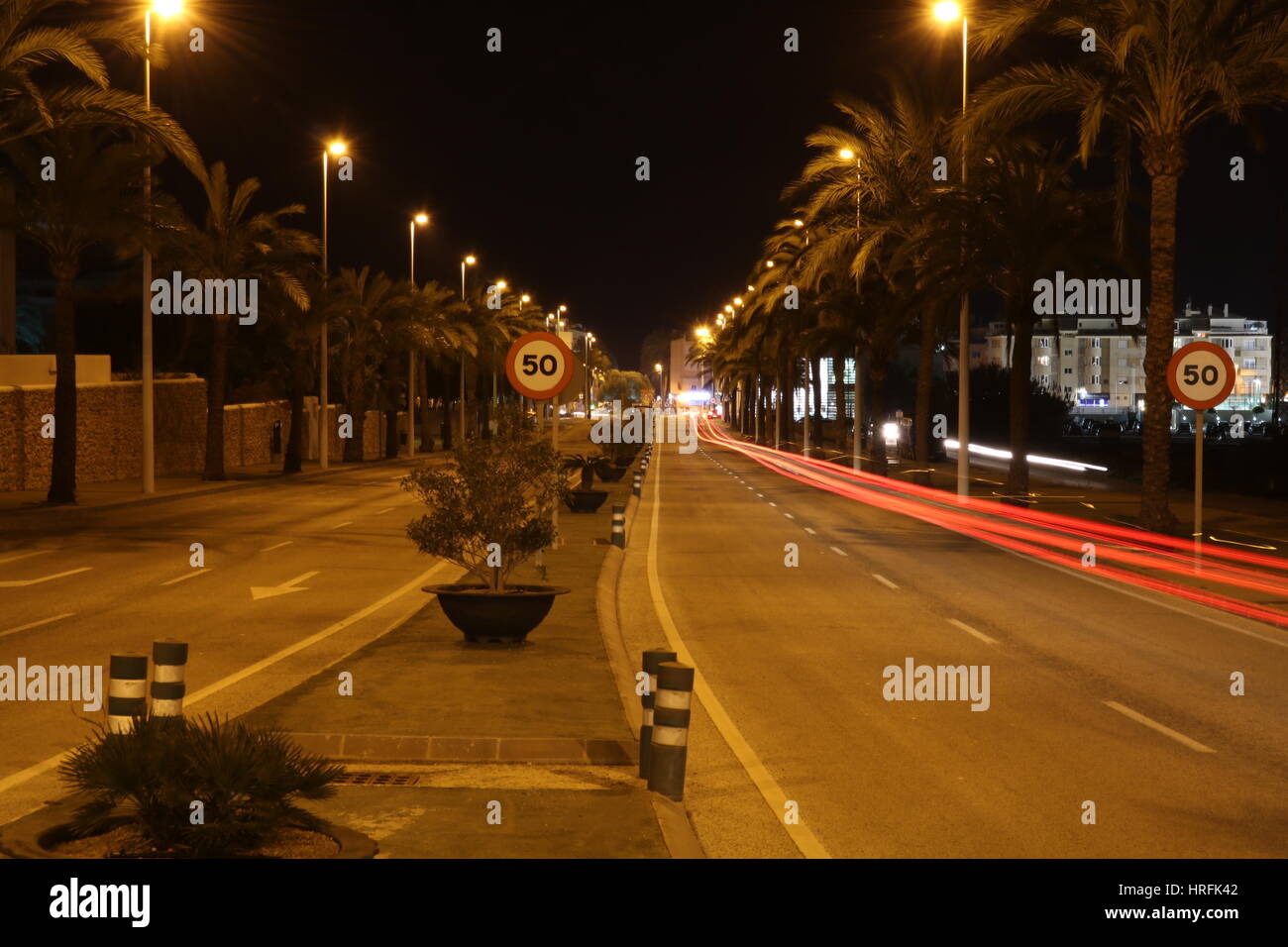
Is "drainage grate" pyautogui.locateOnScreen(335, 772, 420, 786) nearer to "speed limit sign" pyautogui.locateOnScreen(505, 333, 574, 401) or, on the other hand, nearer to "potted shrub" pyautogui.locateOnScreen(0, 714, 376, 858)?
"potted shrub" pyautogui.locateOnScreen(0, 714, 376, 858)

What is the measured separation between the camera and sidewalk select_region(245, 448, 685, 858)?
24.2 feet

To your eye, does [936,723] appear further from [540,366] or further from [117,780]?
[540,366]

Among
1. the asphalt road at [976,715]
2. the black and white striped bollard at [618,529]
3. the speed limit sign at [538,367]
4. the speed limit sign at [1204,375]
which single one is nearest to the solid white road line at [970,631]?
Result: the asphalt road at [976,715]

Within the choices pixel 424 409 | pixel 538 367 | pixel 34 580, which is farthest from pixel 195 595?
pixel 424 409

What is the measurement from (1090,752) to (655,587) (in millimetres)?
10687

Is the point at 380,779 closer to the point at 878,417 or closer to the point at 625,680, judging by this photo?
the point at 625,680

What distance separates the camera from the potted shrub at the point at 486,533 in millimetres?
13656

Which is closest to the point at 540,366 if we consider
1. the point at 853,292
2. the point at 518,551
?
the point at 518,551

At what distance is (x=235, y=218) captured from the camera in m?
46.6

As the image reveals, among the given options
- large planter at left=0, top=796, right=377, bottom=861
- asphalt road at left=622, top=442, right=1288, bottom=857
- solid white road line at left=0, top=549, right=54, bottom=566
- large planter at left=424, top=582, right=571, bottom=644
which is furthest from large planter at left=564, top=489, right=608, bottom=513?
large planter at left=0, top=796, right=377, bottom=861

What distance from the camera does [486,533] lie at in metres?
13.8

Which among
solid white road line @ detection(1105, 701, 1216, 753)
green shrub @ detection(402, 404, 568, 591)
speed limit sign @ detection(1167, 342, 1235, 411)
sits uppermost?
speed limit sign @ detection(1167, 342, 1235, 411)

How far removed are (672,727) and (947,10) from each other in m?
30.4

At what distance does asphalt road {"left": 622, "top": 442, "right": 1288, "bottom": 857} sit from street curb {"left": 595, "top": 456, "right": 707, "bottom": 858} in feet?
0.64
